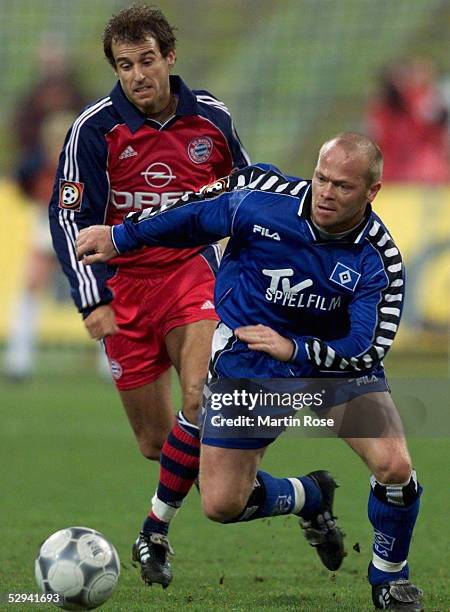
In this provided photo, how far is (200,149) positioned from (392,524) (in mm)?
2068

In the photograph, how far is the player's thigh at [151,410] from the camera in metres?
6.31

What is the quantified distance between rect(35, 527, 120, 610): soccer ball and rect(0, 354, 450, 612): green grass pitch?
16cm

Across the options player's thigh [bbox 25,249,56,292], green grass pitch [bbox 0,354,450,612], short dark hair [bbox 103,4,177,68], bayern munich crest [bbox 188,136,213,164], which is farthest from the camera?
player's thigh [bbox 25,249,56,292]

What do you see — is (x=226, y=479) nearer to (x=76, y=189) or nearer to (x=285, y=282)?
(x=285, y=282)

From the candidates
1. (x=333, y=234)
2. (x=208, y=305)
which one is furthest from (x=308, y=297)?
(x=208, y=305)

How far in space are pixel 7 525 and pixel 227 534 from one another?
1206 millimetres

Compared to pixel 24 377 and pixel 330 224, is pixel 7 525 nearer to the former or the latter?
pixel 330 224

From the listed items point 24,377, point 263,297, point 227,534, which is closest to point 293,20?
point 24,377

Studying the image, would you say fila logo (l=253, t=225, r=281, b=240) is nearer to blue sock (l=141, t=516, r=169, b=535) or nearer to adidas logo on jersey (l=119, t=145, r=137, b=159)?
adidas logo on jersey (l=119, t=145, r=137, b=159)

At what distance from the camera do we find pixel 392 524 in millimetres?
5117

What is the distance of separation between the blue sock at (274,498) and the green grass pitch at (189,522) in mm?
308

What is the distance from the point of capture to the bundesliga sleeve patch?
5.94m

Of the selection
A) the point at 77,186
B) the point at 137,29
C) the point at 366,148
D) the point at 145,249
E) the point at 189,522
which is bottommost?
the point at 189,522

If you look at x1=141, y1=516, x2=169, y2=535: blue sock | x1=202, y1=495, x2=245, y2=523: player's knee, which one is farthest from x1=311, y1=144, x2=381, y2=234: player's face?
x1=141, y1=516, x2=169, y2=535: blue sock
